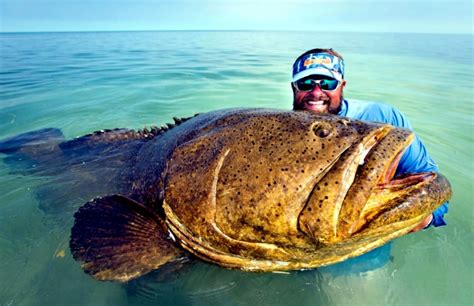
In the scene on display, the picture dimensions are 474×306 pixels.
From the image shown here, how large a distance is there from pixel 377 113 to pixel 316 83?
2.84 feet

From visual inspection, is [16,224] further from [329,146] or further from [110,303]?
[329,146]

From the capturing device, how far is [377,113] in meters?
3.89

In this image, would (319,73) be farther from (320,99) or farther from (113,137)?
(113,137)

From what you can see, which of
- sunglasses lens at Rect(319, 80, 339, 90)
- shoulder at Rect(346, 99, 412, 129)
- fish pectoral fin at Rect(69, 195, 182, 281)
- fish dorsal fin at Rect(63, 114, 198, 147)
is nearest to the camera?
A: fish pectoral fin at Rect(69, 195, 182, 281)

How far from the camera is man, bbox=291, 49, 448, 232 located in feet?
11.4

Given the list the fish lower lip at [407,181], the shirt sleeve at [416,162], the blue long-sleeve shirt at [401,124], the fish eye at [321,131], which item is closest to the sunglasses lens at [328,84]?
the blue long-sleeve shirt at [401,124]

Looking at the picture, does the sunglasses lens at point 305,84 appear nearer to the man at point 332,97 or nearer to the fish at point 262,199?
the man at point 332,97

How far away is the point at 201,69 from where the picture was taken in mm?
16297

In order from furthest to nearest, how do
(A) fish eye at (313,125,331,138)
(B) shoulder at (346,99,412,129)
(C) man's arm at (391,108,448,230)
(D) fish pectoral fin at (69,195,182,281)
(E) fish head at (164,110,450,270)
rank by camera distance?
(B) shoulder at (346,99,412,129)
(C) man's arm at (391,108,448,230)
(D) fish pectoral fin at (69,195,182,281)
(A) fish eye at (313,125,331,138)
(E) fish head at (164,110,450,270)

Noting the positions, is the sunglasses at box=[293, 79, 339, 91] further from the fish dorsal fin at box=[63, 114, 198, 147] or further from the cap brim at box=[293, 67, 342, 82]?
the fish dorsal fin at box=[63, 114, 198, 147]

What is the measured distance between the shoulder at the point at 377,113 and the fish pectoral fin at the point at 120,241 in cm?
267

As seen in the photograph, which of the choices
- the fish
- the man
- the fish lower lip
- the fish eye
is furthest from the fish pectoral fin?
the man

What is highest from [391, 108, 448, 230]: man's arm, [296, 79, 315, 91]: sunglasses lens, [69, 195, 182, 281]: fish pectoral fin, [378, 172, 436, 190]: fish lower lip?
[296, 79, 315, 91]: sunglasses lens

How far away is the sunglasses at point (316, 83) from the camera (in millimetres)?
3662
